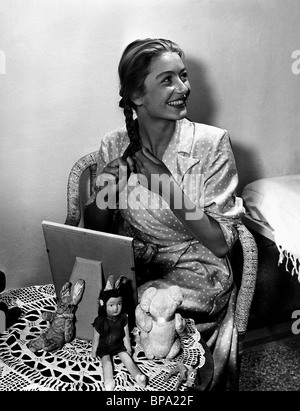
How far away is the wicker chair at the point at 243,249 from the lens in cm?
149

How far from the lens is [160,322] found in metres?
1.14

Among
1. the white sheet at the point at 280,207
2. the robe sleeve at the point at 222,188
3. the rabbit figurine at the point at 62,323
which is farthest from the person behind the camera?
the white sheet at the point at 280,207

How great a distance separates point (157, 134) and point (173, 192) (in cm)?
23

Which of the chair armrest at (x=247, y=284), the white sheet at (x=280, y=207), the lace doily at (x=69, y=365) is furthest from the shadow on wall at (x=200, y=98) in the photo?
the lace doily at (x=69, y=365)

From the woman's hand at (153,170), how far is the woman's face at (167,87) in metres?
0.13

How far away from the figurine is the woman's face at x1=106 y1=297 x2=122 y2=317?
6 cm

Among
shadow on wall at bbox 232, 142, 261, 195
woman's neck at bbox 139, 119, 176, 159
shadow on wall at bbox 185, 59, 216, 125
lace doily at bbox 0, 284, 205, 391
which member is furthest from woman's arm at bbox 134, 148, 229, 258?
shadow on wall at bbox 232, 142, 261, 195

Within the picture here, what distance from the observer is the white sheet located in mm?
1790

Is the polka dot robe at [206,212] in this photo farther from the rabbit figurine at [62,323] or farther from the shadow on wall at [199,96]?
the shadow on wall at [199,96]

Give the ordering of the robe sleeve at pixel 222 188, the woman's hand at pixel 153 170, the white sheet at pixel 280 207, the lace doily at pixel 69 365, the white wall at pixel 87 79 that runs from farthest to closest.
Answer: the white sheet at pixel 280 207
the white wall at pixel 87 79
the robe sleeve at pixel 222 188
the woman's hand at pixel 153 170
the lace doily at pixel 69 365

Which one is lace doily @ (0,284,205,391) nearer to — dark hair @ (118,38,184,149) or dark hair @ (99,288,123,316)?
dark hair @ (99,288,123,316)

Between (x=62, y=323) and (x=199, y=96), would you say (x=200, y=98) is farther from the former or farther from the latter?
(x=62, y=323)

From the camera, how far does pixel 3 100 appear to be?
5.16ft
